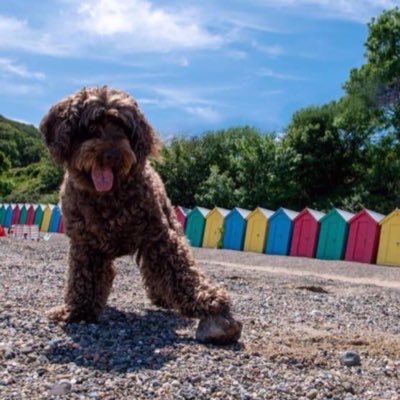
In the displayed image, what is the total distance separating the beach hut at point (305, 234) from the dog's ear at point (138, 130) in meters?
16.7

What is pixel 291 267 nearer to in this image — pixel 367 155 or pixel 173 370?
pixel 173 370

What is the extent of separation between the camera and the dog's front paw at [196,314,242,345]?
14.7ft

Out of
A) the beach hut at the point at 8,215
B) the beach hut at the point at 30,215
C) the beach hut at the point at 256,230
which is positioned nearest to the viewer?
the beach hut at the point at 256,230

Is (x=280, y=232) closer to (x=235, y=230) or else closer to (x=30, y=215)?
(x=235, y=230)

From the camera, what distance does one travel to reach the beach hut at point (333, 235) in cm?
2017

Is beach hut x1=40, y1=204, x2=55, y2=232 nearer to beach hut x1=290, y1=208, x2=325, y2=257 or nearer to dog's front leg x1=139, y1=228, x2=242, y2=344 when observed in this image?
beach hut x1=290, y1=208, x2=325, y2=257

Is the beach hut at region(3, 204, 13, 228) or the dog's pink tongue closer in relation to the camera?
the dog's pink tongue

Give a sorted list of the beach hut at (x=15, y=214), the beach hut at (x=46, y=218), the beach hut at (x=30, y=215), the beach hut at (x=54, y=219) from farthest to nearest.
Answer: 1. the beach hut at (x=15, y=214)
2. the beach hut at (x=30, y=215)
3. the beach hut at (x=46, y=218)
4. the beach hut at (x=54, y=219)

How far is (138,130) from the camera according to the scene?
4.73 m

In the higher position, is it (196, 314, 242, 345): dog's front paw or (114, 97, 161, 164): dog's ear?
(114, 97, 161, 164): dog's ear

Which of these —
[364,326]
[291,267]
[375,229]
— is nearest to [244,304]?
[364,326]

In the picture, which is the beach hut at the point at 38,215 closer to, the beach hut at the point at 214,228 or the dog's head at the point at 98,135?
the beach hut at the point at 214,228

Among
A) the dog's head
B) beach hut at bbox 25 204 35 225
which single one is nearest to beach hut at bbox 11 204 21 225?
beach hut at bbox 25 204 35 225

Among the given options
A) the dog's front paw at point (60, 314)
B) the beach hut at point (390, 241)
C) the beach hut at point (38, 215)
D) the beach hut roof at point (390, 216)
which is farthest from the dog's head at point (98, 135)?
the beach hut at point (38, 215)
